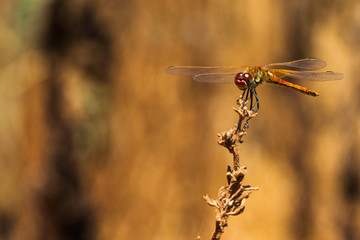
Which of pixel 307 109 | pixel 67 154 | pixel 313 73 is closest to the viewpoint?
pixel 313 73

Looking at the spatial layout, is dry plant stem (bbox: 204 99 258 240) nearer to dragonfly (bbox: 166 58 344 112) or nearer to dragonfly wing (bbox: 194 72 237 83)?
dragonfly (bbox: 166 58 344 112)

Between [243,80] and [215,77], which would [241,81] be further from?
[215,77]

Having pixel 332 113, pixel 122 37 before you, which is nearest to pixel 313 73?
pixel 122 37

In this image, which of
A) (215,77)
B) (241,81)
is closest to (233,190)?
(241,81)

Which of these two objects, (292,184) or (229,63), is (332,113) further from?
(229,63)

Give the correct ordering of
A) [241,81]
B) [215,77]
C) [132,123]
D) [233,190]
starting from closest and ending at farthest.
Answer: [233,190]
[241,81]
[215,77]
[132,123]

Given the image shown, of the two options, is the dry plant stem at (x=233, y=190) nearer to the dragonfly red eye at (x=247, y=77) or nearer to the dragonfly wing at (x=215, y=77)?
the dragonfly red eye at (x=247, y=77)
